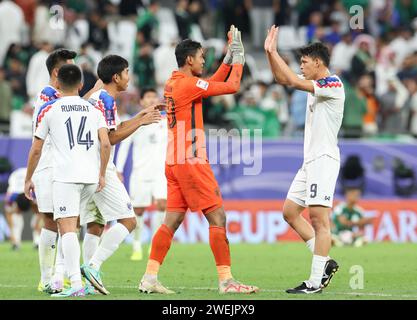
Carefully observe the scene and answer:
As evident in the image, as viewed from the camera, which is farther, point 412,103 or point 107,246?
point 412,103

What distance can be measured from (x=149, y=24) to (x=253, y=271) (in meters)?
12.6

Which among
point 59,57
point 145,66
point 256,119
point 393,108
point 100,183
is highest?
point 145,66

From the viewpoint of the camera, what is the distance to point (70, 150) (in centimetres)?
1218

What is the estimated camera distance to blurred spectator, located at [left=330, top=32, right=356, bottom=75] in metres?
27.8

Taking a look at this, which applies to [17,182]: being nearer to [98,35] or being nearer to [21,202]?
[21,202]

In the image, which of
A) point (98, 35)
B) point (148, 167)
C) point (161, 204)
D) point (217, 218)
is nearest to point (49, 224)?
point (217, 218)

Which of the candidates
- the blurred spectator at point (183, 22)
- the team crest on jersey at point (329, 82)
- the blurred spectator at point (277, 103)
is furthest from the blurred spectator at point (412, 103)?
the team crest on jersey at point (329, 82)

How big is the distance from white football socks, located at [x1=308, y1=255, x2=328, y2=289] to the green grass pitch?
171mm

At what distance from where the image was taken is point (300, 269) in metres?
16.2

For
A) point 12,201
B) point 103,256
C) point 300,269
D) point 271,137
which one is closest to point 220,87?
point 103,256

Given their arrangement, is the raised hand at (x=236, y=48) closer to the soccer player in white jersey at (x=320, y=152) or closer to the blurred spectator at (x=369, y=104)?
the soccer player in white jersey at (x=320, y=152)

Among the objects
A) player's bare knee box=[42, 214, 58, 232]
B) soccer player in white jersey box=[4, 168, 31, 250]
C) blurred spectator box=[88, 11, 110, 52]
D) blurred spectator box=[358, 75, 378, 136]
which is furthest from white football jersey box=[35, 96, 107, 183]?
blurred spectator box=[88, 11, 110, 52]
